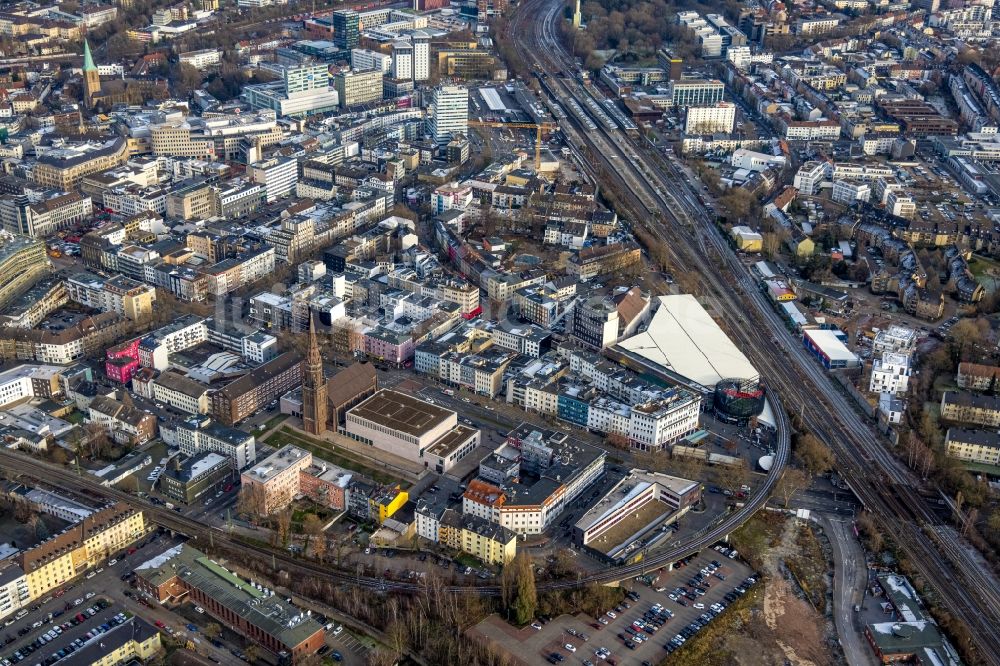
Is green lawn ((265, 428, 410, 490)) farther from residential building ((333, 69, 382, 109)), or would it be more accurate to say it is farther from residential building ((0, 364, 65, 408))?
residential building ((333, 69, 382, 109))

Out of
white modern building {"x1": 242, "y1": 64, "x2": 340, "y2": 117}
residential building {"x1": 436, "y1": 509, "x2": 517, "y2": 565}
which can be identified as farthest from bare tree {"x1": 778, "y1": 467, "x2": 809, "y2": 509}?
white modern building {"x1": 242, "y1": 64, "x2": 340, "y2": 117}

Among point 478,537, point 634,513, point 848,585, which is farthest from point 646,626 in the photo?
point 848,585

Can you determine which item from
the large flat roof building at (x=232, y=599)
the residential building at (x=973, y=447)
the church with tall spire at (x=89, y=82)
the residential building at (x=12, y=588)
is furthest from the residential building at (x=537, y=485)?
the church with tall spire at (x=89, y=82)

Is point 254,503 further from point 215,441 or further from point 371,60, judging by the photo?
point 371,60

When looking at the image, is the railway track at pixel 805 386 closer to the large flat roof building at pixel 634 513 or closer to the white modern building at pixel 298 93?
the large flat roof building at pixel 634 513

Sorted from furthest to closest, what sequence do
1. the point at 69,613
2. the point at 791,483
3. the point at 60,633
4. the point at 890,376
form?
the point at 890,376 → the point at 791,483 → the point at 69,613 → the point at 60,633

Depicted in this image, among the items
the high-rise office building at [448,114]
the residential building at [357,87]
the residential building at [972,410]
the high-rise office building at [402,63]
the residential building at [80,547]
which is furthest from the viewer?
the high-rise office building at [402,63]
